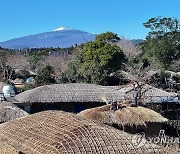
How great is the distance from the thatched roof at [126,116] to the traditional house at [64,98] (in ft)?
13.2

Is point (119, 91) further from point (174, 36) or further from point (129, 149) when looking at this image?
point (174, 36)

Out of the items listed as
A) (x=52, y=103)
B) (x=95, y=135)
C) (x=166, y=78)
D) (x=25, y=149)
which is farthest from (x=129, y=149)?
(x=166, y=78)

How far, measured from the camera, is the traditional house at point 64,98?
19766mm

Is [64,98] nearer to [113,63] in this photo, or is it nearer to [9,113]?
[9,113]

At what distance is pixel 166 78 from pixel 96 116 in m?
17.7

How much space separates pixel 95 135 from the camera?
224 inches

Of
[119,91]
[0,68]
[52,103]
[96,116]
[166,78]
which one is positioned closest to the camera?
[96,116]

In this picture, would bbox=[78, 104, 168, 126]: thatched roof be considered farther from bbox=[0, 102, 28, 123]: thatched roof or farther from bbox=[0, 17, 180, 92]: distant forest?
bbox=[0, 17, 180, 92]: distant forest

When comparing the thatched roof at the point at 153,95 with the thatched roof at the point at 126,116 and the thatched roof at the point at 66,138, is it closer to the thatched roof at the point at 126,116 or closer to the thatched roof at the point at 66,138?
the thatched roof at the point at 126,116

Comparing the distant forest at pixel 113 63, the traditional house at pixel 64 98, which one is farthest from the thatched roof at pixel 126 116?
the distant forest at pixel 113 63

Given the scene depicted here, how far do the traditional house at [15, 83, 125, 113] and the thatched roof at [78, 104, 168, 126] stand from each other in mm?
4021

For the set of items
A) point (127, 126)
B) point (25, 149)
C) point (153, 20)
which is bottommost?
point (127, 126)

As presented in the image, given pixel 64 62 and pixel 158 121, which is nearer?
pixel 158 121

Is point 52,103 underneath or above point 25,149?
underneath
